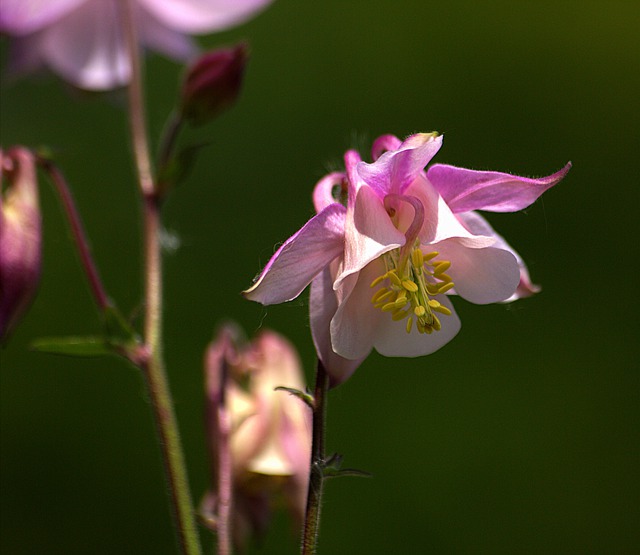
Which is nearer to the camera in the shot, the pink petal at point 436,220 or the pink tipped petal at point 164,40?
the pink petal at point 436,220

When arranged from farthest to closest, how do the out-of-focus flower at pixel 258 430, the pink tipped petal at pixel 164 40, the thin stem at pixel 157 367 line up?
the pink tipped petal at pixel 164 40 → the out-of-focus flower at pixel 258 430 → the thin stem at pixel 157 367

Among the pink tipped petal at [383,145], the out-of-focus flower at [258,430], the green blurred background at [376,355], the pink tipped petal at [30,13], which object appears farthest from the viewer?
the green blurred background at [376,355]

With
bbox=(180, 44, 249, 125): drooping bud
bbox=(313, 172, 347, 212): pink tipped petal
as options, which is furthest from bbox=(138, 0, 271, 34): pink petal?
bbox=(313, 172, 347, 212): pink tipped petal

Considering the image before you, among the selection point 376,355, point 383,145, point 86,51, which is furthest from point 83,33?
point 376,355

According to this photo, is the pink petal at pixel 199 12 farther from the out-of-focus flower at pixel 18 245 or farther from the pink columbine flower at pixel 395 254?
the pink columbine flower at pixel 395 254

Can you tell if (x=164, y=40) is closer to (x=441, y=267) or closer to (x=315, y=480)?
(x=441, y=267)

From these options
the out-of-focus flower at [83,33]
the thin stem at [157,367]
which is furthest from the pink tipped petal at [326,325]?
the out-of-focus flower at [83,33]
